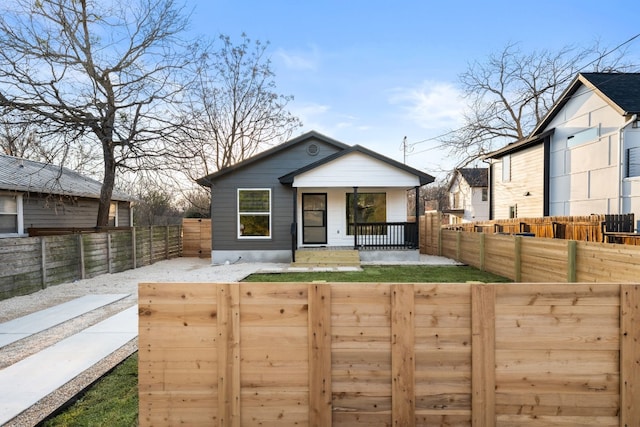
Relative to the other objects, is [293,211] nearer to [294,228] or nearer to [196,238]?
[294,228]

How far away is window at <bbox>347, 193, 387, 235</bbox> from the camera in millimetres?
13203

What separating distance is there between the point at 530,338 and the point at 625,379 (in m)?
0.71

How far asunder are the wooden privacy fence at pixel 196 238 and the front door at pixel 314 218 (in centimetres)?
532

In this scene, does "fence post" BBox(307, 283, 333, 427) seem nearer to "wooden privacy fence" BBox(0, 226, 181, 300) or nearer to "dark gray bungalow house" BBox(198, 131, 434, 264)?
"wooden privacy fence" BBox(0, 226, 181, 300)

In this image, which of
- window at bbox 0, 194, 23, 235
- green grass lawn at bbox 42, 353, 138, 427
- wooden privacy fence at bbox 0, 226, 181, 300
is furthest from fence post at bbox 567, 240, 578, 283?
window at bbox 0, 194, 23, 235

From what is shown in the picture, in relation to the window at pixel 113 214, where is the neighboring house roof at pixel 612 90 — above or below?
above

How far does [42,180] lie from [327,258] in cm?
1249

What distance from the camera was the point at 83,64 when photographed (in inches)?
408

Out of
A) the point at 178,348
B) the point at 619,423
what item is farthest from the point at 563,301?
the point at 178,348

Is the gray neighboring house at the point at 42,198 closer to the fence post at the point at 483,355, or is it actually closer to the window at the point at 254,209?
the window at the point at 254,209

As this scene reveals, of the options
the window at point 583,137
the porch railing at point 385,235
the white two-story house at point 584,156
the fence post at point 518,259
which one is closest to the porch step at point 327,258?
the porch railing at point 385,235

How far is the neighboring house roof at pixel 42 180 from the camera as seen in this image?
11383mm

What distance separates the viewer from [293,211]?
1259cm

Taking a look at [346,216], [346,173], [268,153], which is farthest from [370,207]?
[268,153]
